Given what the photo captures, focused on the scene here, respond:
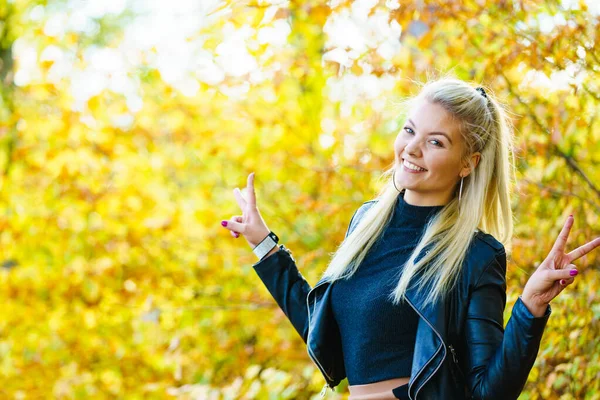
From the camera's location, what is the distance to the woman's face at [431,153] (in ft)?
6.34

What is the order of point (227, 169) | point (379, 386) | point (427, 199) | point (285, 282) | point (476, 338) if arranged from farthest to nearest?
point (227, 169), point (285, 282), point (427, 199), point (379, 386), point (476, 338)

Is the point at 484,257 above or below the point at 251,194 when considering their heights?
below

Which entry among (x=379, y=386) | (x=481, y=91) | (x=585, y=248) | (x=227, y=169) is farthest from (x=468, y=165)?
(x=227, y=169)

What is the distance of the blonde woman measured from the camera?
66.4 inches

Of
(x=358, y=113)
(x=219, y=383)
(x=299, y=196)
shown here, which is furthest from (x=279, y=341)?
(x=358, y=113)

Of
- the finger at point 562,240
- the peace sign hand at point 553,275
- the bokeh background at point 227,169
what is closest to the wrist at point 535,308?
the peace sign hand at point 553,275

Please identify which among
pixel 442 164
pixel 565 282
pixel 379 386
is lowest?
pixel 379 386

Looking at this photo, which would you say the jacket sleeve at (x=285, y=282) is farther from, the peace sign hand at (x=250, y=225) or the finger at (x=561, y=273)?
the finger at (x=561, y=273)

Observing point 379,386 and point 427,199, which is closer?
point 379,386

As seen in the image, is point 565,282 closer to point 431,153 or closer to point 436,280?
point 436,280

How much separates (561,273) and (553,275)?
0.02 meters

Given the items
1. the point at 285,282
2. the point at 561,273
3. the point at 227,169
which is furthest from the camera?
the point at 227,169

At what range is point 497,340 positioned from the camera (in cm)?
173

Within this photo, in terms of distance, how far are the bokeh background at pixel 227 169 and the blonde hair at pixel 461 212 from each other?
100cm
